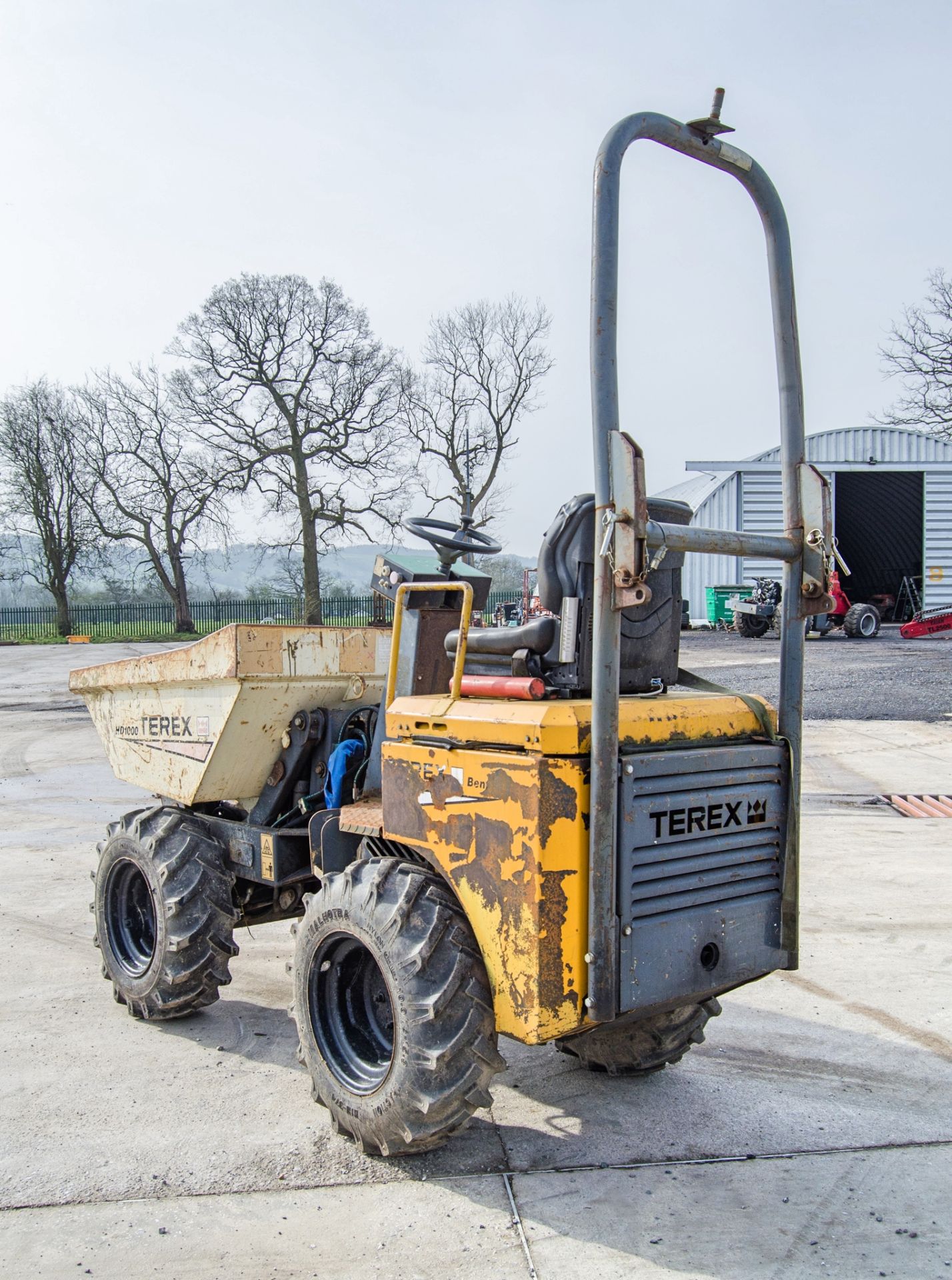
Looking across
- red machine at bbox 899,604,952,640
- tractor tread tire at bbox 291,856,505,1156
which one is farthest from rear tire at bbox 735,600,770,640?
tractor tread tire at bbox 291,856,505,1156

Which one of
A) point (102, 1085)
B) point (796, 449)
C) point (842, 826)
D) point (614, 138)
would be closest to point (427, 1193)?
point (102, 1085)

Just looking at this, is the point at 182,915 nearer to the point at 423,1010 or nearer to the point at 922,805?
the point at 423,1010

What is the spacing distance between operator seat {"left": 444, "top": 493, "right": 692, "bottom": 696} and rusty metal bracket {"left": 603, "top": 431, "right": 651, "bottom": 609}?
290mm

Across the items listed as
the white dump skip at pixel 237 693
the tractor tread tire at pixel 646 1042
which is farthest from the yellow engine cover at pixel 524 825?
the white dump skip at pixel 237 693

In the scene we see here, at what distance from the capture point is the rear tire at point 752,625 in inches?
1011

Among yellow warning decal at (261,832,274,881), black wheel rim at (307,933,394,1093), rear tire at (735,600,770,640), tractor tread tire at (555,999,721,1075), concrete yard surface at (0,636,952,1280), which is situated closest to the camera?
concrete yard surface at (0,636,952,1280)

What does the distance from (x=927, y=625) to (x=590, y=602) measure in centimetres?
2440

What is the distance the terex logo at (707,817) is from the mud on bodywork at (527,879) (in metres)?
0.28

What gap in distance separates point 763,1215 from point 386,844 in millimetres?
1621

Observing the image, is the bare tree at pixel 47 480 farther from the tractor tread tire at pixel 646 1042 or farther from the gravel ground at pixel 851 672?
the tractor tread tire at pixel 646 1042

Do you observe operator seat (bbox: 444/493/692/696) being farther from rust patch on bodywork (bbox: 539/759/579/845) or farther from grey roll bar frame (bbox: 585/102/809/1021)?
rust patch on bodywork (bbox: 539/759/579/845)

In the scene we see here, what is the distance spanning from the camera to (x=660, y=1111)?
381 centimetres

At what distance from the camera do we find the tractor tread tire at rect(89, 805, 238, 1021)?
176 inches

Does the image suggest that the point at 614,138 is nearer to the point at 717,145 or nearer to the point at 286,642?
the point at 717,145
